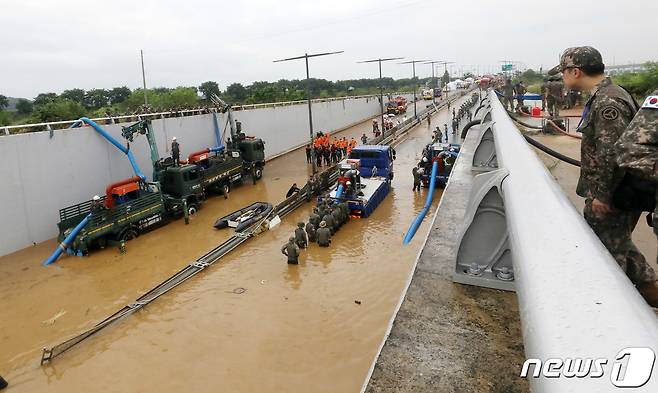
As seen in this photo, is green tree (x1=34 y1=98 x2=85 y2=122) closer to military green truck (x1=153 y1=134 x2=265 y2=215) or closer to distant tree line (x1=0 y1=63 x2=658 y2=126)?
distant tree line (x1=0 y1=63 x2=658 y2=126)

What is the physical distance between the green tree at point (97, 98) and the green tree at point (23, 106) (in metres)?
7.89

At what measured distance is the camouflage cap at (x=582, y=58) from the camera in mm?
2918

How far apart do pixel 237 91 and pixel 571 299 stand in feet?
279

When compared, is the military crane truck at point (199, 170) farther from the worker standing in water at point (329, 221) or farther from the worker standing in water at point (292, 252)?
the worker standing in water at point (292, 252)

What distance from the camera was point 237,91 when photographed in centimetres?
8119

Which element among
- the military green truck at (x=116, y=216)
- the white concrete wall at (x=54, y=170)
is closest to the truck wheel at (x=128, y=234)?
the military green truck at (x=116, y=216)

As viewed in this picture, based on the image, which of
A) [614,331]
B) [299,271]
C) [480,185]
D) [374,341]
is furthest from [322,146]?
[614,331]

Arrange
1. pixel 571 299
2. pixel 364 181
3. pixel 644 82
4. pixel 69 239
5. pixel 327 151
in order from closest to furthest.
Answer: pixel 571 299, pixel 69 239, pixel 364 181, pixel 327 151, pixel 644 82

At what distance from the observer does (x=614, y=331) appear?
3.24ft

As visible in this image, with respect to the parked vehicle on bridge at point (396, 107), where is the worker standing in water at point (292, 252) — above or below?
below

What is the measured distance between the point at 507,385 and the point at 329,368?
5711mm

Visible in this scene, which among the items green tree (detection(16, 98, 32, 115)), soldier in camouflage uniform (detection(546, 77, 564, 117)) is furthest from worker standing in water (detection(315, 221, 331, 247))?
green tree (detection(16, 98, 32, 115))

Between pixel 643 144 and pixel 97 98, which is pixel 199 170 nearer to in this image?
pixel 643 144

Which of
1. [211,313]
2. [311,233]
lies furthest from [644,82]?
[211,313]
